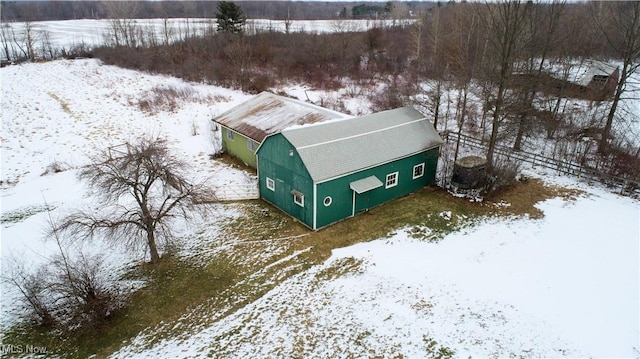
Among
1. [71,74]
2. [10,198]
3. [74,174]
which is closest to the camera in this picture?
[10,198]

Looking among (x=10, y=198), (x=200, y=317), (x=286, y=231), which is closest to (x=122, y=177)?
(x=200, y=317)

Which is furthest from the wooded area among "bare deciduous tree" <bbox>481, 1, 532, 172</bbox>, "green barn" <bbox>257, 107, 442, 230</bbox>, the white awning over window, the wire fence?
the white awning over window

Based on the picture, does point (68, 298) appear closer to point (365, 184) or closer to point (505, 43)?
point (365, 184)

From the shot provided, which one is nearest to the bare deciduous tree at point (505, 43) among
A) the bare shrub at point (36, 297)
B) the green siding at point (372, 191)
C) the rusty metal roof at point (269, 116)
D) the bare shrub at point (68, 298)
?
the green siding at point (372, 191)

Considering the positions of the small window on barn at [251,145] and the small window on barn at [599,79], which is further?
the small window on barn at [599,79]

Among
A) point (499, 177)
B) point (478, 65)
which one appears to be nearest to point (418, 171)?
point (499, 177)

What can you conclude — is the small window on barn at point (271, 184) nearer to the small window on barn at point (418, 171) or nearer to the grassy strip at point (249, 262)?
the grassy strip at point (249, 262)

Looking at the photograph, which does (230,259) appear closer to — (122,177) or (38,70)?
(122,177)
